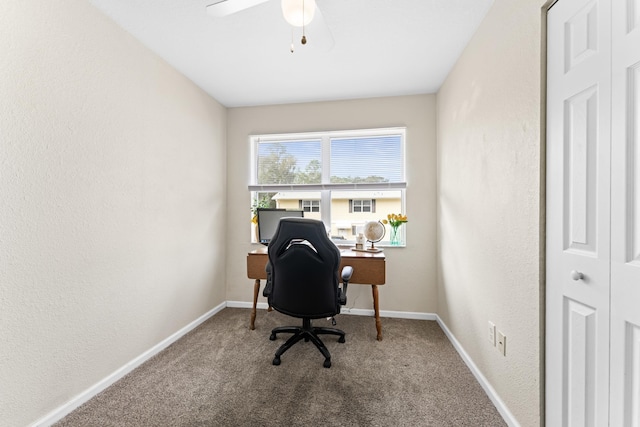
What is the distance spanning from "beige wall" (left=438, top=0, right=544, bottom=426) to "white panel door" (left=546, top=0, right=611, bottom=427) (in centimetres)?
A: 8

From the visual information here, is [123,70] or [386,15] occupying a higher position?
[386,15]

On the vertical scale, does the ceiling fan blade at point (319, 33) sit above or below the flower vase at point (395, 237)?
above

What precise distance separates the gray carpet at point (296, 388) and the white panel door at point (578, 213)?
2.13ft

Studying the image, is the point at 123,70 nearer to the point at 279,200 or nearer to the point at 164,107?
the point at 164,107

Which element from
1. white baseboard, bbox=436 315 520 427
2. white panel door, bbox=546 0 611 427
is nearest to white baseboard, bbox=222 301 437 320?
white baseboard, bbox=436 315 520 427

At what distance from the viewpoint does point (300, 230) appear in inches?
77.8

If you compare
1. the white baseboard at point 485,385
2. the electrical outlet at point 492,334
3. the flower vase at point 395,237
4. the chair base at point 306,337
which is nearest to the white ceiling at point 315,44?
the flower vase at point 395,237

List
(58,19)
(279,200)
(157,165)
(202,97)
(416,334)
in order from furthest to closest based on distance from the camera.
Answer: (279,200) → (202,97) → (416,334) → (157,165) → (58,19)

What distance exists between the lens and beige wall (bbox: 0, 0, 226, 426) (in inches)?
52.3

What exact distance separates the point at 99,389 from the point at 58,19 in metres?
2.16

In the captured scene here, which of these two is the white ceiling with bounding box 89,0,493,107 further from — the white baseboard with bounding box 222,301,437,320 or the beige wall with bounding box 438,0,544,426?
the white baseboard with bounding box 222,301,437,320

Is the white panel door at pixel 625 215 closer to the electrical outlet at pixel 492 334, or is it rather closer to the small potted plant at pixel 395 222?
the electrical outlet at pixel 492 334

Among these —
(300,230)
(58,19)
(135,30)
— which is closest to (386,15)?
(300,230)

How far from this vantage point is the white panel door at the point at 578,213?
0.97 m
